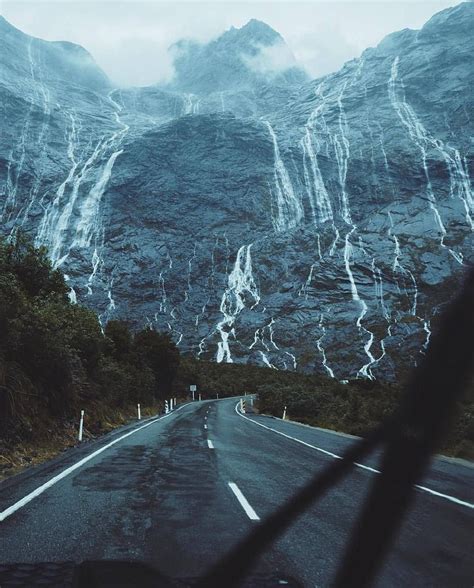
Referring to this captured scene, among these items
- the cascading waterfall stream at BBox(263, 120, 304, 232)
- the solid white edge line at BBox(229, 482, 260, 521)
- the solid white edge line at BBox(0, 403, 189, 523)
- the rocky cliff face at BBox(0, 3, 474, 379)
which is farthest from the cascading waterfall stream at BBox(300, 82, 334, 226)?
the solid white edge line at BBox(229, 482, 260, 521)

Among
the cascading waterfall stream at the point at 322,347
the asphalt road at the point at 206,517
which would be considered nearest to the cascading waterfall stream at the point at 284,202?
the cascading waterfall stream at the point at 322,347

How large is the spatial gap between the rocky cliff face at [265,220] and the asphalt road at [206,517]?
97.5 m

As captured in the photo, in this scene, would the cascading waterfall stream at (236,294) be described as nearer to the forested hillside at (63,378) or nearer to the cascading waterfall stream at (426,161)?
the cascading waterfall stream at (426,161)

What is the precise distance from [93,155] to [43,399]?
18001cm

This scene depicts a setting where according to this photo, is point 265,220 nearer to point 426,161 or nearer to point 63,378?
point 426,161

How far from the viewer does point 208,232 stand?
15950cm

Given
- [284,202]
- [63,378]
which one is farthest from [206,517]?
[284,202]

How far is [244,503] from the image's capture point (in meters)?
7.23

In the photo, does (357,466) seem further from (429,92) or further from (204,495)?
(429,92)

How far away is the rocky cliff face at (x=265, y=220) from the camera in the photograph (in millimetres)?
124750

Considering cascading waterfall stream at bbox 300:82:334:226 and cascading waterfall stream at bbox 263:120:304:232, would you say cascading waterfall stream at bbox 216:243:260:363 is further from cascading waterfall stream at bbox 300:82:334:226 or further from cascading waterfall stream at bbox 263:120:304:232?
cascading waterfall stream at bbox 300:82:334:226

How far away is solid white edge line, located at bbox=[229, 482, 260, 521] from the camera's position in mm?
6445

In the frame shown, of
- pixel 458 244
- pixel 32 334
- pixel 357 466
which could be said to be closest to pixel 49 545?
pixel 357 466

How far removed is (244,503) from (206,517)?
39.0 inches
